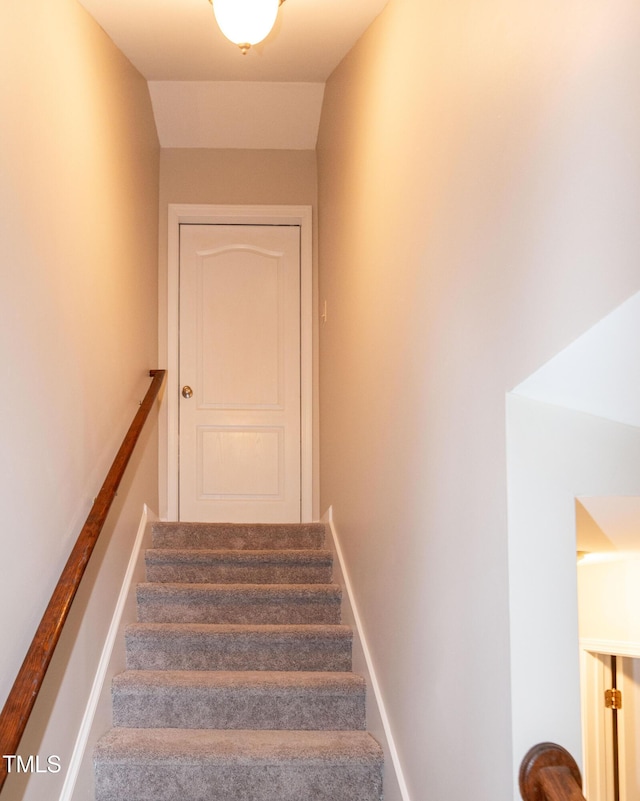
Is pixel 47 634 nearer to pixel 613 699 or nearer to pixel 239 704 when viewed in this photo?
pixel 239 704

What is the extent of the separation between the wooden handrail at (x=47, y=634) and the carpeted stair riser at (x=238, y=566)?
996 mm

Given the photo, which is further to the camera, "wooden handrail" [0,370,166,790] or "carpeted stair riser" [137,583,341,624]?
"carpeted stair riser" [137,583,341,624]

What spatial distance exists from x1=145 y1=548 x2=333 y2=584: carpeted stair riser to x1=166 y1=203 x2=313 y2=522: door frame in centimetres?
76

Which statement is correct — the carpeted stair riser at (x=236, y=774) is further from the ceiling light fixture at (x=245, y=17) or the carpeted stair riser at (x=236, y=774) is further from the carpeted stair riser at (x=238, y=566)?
the ceiling light fixture at (x=245, y=17)

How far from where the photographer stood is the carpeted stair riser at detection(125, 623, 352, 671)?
3.44 m

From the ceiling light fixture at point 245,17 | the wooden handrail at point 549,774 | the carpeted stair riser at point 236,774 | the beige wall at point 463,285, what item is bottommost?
the carpeted stair riser at point 236,774

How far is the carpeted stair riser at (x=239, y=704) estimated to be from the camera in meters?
3.16

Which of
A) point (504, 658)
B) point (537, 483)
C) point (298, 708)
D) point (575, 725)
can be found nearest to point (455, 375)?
point (537, 483)

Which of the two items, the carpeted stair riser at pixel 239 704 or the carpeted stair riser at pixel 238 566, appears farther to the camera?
the carpeted stair riser at pixel 238 566

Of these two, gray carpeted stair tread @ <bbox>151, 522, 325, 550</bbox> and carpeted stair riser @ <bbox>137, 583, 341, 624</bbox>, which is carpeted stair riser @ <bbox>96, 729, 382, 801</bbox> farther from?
gray carpeted stair tread @ <bbox>151, 522, 325, 550</bbox>

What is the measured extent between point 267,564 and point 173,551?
44 cm

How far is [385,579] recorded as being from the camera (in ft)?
9.46

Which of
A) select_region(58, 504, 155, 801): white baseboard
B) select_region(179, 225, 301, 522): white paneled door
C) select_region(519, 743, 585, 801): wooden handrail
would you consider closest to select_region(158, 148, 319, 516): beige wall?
select_region(179, 225, 301, 522): white paneled door

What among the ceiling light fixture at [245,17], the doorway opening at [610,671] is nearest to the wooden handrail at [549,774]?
the doorway opening at [610,671]
